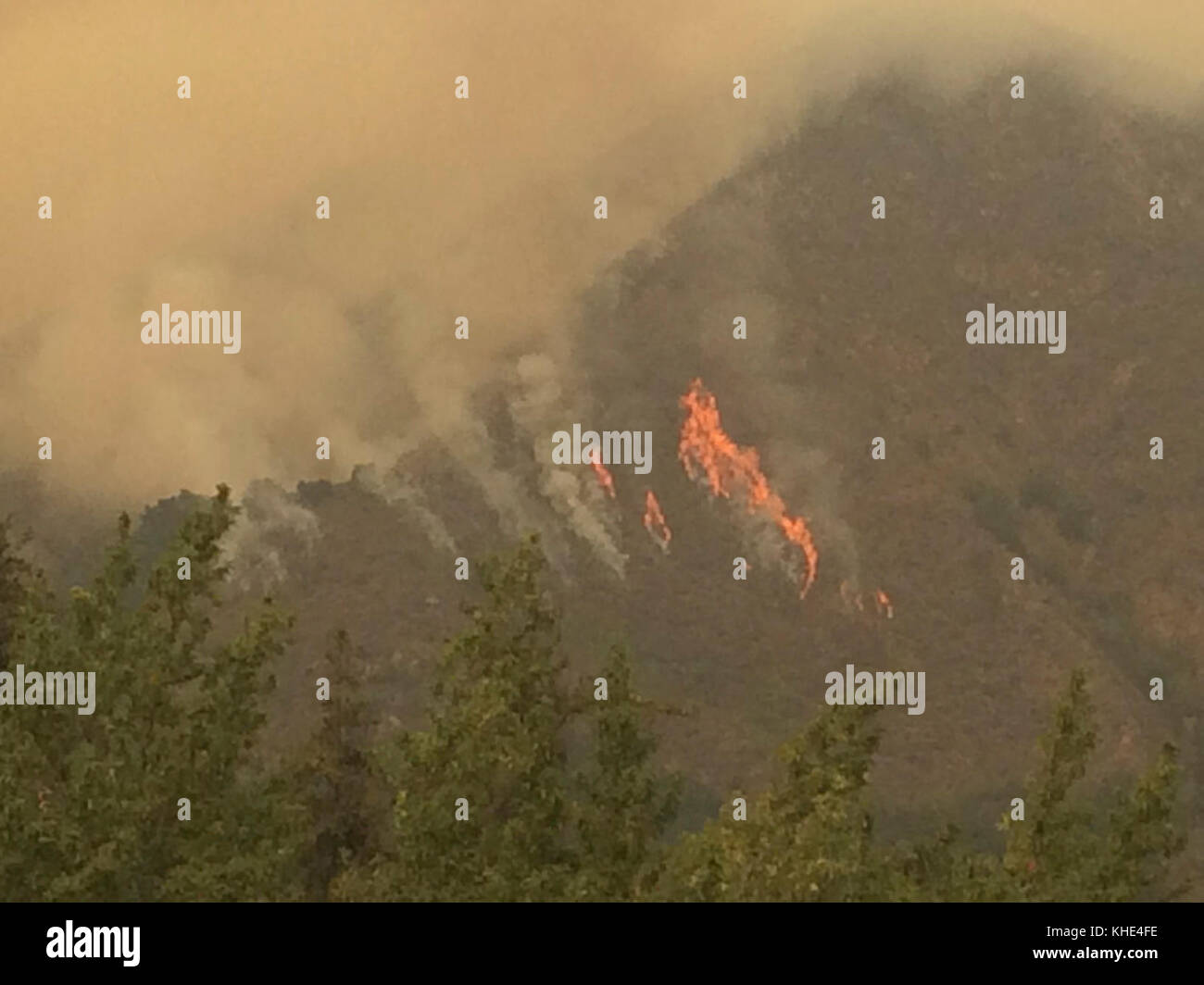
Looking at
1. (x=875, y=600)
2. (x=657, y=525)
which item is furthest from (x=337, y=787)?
(x=657, y=525)

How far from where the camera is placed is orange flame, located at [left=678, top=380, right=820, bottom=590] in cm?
13962

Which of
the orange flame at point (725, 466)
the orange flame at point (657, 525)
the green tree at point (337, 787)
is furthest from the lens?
the orange flame at point (725, 466)

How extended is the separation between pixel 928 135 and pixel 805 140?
12951mm

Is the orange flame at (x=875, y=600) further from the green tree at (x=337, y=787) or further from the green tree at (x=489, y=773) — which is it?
the green tree at (x=489, y=773)

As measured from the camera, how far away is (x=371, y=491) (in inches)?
5650

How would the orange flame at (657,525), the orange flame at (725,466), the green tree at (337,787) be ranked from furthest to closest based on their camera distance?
the orange flame at (725,466) → the orange flame at (657,525) → the green tree at (337,787)

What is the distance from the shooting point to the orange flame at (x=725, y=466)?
458 feet

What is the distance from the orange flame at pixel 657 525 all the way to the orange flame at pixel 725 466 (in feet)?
21.6

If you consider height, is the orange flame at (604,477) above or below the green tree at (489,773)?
above

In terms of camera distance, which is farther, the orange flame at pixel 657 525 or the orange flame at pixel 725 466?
the orange flame at pixel 725 466

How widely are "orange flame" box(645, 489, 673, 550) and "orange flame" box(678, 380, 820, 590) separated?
6573 mm

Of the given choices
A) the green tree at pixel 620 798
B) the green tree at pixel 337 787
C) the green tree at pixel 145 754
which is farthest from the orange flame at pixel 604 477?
the green tree at pixel 145 754

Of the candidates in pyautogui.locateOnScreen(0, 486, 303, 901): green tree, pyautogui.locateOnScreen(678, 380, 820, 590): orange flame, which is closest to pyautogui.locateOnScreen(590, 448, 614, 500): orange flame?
pyautogui.locateOnScreen(678, 380, 820, 590): orange flame
